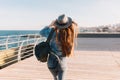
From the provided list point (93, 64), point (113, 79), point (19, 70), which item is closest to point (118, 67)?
point (93, 64)

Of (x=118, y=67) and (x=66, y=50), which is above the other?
(x=66, y=50)

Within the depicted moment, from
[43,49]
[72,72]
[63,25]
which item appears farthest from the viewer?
[72,72]

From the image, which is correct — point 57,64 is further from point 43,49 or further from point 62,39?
point 62,39

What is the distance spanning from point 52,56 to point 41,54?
18 centimetres

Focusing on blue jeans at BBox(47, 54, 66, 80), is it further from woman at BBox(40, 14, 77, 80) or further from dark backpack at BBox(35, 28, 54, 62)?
dark backpack at BBox(35, 28, 54, 62)

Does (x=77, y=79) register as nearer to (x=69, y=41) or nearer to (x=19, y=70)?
(x=19, y=70)

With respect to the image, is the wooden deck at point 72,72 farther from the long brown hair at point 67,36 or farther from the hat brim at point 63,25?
the hat brim at point 63,25

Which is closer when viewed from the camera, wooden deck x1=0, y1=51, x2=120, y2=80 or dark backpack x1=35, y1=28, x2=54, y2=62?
dark backpack x1=35, y1=28, x2=54, y2=62

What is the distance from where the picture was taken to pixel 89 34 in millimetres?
46000

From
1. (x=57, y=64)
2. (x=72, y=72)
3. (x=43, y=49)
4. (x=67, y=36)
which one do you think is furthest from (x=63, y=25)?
(x=72, y=72)

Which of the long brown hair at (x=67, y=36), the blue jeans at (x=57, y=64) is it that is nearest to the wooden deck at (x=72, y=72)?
the blue jeans at (x=57, y=64)

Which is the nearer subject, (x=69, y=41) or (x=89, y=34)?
(x=69, y=41)

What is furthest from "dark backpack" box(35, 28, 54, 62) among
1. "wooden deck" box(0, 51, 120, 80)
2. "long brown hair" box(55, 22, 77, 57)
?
"wooden deck" box(0, 51, 120, 80)

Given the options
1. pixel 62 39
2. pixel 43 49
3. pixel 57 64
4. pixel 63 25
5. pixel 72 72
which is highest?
pixel 63 25
